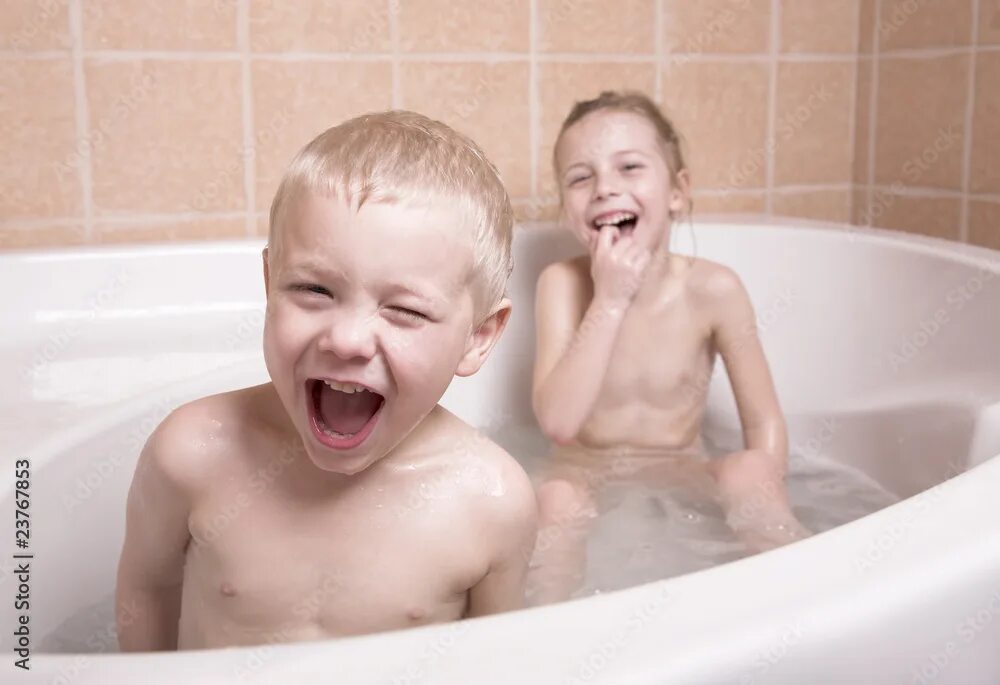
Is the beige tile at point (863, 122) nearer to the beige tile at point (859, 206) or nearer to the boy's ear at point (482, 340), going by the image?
the beige tile at point (859, 206)

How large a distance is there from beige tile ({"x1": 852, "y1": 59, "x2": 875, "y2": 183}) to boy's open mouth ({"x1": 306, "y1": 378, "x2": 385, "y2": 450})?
1448 mm

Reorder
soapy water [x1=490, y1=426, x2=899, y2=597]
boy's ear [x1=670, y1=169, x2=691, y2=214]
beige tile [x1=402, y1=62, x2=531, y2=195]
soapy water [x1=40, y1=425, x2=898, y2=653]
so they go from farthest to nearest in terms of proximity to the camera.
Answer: beige tile [x1=402, y1=62, x2=531, y2=195] → boy's ear [x1=670, y1=169, x2=691, y2=214] → soapy water [x1=490, y1=426, x2=899, y2=597] → soapy water [x1=40, y1=425, x2=898, y2=653]

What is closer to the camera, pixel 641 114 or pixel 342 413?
pixel 342 413

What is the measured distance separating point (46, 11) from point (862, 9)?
133 centimetres

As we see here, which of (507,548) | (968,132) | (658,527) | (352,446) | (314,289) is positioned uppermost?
(968,132)

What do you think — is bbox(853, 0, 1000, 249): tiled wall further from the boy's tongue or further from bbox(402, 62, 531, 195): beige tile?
the boy's tongue

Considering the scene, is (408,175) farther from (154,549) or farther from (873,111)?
(873,111)

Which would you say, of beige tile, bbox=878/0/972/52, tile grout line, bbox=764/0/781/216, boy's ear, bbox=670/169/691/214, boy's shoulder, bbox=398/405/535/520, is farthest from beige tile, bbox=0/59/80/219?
beige tile, bbox=878/0/972/52

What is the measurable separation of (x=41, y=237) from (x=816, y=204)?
1294 millimetres

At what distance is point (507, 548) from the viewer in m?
0.77

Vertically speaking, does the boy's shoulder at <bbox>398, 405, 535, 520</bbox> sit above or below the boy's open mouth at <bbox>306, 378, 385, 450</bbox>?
below

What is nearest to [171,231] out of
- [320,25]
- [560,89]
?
[320,25]

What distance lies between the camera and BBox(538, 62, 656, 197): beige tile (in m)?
1.69

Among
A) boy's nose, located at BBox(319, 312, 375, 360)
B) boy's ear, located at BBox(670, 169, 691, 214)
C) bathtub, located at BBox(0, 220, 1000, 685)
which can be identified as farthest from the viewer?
boy's ear, located at BBox(670, 169, 691, 214)
